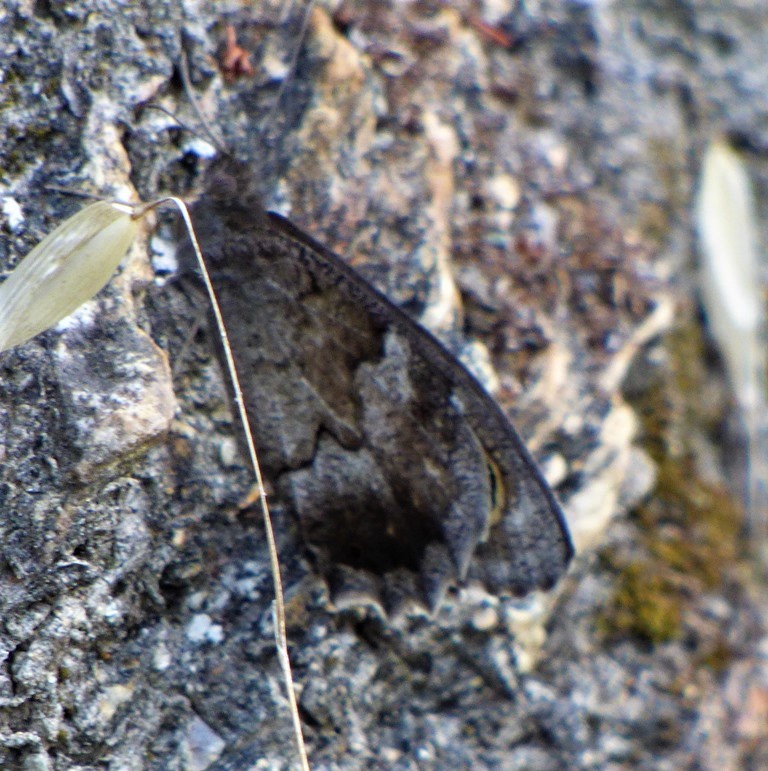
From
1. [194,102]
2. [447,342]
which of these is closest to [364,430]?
[447,342]

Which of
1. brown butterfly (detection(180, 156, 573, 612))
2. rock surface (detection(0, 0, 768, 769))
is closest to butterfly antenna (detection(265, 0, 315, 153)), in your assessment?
rock surface (detection(0, 0, 768, 769))

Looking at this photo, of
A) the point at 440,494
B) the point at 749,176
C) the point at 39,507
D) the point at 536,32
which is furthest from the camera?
the point at 749,176

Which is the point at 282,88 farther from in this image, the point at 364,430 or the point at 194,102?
the point at 364,430

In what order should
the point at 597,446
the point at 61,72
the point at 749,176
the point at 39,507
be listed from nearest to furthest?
the point at 39,507, the point at 61,72, the point at 597,446, the point at 749,176

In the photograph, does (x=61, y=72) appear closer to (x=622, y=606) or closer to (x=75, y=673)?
(x=75, y=673)

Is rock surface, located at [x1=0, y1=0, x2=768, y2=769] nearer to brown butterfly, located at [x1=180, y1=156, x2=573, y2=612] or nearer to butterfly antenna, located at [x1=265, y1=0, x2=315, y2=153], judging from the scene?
butterfly antenna, located at [x1=265, y1=0, x2=315, y2=153]

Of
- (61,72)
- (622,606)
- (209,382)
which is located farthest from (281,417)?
(622,606)

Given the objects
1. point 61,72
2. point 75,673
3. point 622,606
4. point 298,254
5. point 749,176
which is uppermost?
point 61,72
